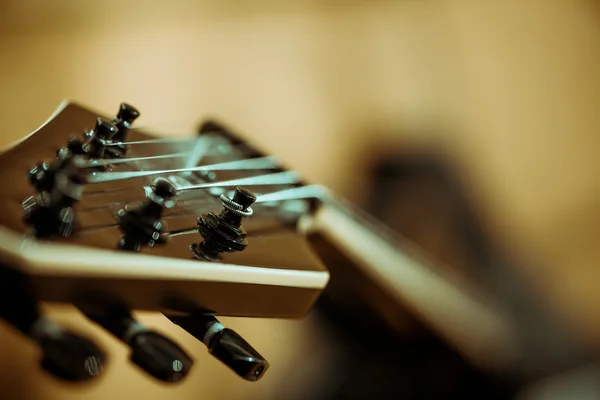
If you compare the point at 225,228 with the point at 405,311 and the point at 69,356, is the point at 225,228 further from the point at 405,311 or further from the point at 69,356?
the point at 405,311

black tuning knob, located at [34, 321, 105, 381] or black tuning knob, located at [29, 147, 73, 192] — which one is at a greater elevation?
black tuning knob, located at [29, 147, 73, 192]

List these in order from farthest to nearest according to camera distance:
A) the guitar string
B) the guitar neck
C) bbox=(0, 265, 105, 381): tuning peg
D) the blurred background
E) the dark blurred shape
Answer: the blurred background
the dark blurred shape
the guitar neck
the guitar string
bbox=(0, 265, 105, 381): tuning peg

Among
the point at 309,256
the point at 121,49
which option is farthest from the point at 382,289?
the point at 121,49

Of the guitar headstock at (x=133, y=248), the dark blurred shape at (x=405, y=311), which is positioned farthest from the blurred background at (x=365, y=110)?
the guitar headstock at (x=133, y=248)

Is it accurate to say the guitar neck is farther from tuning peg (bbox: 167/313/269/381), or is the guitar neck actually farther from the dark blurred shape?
tuning peg (bbox: 167/313/269/381)

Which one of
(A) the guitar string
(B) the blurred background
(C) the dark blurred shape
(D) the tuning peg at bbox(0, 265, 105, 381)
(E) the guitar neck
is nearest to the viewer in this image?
(D) the tuning peg at bbox(0, 265, 105, 381)

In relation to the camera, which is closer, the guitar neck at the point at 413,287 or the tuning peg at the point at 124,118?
the tuning peg at the point at 124,118

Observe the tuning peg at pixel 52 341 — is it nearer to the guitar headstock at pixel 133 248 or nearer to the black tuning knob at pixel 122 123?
the guitar headstock at pixel 133 248

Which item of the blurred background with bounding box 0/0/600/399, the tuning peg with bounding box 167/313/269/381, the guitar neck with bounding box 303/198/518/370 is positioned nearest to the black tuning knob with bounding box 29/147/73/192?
the tuning peg with bounding box 167/313/269/381
